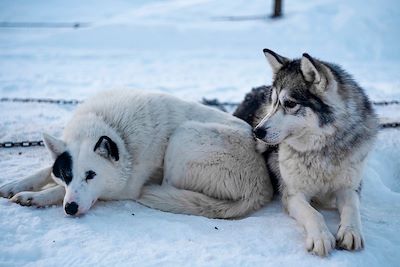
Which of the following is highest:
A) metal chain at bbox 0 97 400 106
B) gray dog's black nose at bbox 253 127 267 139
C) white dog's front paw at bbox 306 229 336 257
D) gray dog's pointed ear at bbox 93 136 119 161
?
gray dog's black nose at bbox 253 127 267 139

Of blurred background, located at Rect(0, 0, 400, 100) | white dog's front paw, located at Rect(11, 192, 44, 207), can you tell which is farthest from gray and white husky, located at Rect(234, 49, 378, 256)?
blurred background, located at Rect(0, 0, 400, 100)

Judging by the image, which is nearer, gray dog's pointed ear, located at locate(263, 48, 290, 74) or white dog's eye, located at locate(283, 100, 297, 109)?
white dog's eye, located at locate(283, 100, 297, 109)

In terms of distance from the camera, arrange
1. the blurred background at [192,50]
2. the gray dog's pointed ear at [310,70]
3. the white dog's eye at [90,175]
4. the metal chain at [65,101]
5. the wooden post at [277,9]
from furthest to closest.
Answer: the wooden post at [277,9] < the blurred background at [192,50] < the metal chain at [65,101] < the white dog's eye at [90,175] < the gray dog's pointed ear at [310,70]

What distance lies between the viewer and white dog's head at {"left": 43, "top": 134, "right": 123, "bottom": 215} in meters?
3.00

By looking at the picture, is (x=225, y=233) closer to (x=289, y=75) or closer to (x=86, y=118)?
(x=289, y=75)

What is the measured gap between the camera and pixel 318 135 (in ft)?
9.46

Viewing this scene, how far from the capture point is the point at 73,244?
8.13ft

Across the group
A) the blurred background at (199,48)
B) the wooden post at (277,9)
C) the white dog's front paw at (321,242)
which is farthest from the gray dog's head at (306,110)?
the wooden post at (277,9)

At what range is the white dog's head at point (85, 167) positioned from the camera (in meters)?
3.00

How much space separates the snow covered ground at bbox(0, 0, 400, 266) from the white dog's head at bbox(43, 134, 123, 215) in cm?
16

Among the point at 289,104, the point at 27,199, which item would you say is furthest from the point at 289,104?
the point at 27,199

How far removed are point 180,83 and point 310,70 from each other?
5.09 m

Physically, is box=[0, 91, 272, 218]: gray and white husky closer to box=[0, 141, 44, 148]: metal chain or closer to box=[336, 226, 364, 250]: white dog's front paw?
box=[336, 226, 364, 250]: white dog's front paw

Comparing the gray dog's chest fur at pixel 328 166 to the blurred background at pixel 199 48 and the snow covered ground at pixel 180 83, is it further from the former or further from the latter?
the blurred background at pixel 199 48
